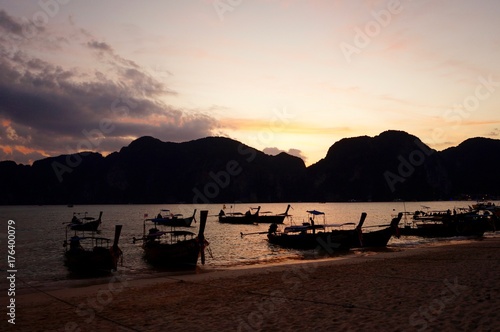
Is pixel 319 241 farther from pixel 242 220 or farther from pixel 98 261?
pixel 242 220

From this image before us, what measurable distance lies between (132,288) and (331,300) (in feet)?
38.3

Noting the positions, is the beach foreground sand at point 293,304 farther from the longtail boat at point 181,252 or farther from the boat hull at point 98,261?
the longtail boat at point 181,252

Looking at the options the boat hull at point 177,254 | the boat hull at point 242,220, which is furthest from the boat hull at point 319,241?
the boat hull at point 242,220

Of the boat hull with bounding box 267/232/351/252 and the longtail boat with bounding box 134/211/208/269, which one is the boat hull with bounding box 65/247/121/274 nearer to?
the longtail boat with bounding box 134/211/208/269

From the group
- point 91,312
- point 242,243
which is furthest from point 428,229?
point 91,312

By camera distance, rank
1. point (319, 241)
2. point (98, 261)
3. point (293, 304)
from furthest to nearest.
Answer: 1. point (319, 241)
2. point (98, 261)
3. point (293, 304)

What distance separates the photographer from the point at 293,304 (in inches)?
563

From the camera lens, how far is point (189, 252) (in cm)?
3216

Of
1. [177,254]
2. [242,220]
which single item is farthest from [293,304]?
[242,220]

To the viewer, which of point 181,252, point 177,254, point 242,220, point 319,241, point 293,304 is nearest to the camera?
point 293,304

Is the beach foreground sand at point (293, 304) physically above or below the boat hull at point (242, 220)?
above

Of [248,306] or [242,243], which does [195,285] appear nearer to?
[248,306]

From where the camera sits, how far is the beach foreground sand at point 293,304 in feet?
37.5

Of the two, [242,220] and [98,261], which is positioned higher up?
[98,261]
